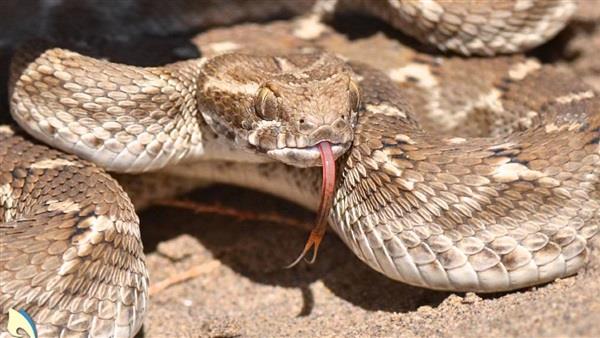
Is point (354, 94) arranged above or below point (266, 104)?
above

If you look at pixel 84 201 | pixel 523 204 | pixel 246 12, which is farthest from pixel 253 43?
pixel 523 204

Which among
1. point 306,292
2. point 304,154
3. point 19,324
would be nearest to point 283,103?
point 304,154

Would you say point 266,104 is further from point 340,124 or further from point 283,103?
point 340,124

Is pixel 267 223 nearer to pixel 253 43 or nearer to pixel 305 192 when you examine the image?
pixel 305 192

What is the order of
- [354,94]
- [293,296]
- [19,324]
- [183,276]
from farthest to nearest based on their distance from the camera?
[183,276]
[293,296]
[354,94]
[19,324]

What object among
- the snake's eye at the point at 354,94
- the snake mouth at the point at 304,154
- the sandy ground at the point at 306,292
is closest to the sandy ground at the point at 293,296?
the sandy ground at the point at 306,292

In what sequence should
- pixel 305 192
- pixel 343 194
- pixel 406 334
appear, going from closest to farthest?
pixel 406 334, pixel 343 194, pixel 305 192

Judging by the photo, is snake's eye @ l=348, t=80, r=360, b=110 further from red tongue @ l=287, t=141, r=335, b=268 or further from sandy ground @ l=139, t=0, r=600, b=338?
sandy ground @ l=139, t=0, r=600, b=338
